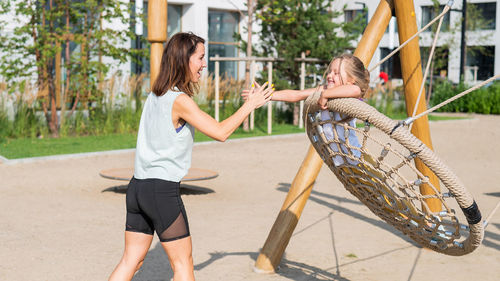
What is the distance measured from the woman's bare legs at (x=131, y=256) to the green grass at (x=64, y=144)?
830 cm

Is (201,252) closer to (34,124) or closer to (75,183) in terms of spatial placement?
(75,183)

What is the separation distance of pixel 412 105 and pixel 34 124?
10.7 m

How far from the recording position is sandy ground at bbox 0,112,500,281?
5.29 meters

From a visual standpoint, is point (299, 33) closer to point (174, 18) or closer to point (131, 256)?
point (174, 18)

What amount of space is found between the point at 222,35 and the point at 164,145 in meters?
23.5

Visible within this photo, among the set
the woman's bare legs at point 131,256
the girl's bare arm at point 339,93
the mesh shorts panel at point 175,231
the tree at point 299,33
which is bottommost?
the woman's bare legs at point 131,256

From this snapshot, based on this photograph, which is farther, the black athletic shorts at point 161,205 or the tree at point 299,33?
the tree at point 299,33

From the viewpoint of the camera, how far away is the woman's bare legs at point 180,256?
3625mm

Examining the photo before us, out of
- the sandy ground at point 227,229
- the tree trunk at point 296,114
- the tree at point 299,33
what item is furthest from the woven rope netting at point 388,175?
the tree trunk at point 296,114

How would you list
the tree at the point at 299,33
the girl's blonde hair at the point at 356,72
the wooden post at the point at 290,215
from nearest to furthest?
the girl's blonde hair at the point at 356,72
the wooden post at the point at 290,215
the tree at the point at 299,33

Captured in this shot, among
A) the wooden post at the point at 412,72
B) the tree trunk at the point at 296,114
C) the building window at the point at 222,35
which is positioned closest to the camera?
the wooden post at the point at 412,72

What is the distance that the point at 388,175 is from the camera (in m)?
3.44

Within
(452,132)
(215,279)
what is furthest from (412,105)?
(452,132)

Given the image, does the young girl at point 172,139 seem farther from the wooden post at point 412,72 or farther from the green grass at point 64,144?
the green grass at point 64,144
